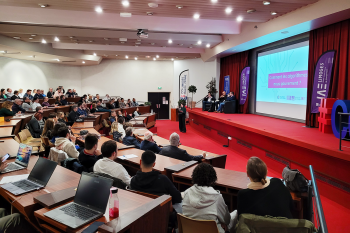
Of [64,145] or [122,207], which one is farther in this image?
[64,145]

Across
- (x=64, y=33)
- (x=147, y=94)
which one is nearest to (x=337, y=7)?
(x=64, y=33)

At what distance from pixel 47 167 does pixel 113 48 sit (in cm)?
968

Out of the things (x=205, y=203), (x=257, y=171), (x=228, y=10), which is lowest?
(x=205, y=203)

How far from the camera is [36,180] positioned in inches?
91.7

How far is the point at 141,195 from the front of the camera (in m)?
1.98

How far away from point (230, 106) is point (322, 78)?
14.5 feet

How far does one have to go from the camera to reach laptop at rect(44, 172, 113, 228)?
1628 mm

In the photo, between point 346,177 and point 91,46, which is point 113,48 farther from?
point 346,177

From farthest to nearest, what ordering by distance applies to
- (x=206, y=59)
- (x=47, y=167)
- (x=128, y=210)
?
(x=206, y=59) < (x=47, y=167) < (x=128, y=210)

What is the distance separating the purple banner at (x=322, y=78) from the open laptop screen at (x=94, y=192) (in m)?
6.15

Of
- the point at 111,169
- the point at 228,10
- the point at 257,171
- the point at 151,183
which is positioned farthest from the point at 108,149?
the point at 228,10

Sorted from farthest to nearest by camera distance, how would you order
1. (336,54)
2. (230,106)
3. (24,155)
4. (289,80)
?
1. (230,106)
2. (289,80)
3. (336,54)
4. (24,155)

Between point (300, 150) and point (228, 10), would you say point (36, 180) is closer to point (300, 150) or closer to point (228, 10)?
point (300, 150)

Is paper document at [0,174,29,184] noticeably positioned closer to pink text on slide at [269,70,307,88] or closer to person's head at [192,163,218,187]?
person's head at [192,163,218,187]
